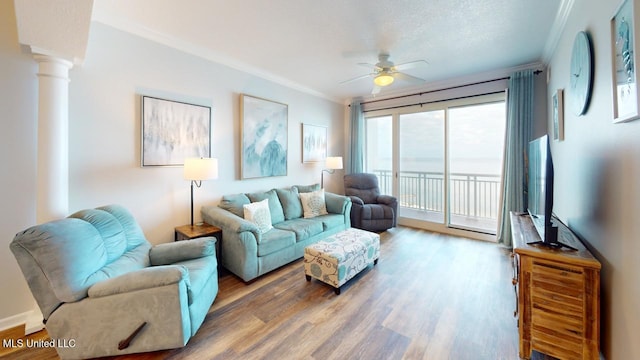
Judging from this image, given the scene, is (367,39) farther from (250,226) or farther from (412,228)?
(412,228)

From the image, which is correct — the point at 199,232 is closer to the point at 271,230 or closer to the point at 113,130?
the point at 271,230

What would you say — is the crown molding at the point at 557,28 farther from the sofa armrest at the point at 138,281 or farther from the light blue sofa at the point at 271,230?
the sofa armrest at the point at 138,281

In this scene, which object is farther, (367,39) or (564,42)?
(367,39)

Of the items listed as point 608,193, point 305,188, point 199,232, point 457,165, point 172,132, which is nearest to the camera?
point 608,193

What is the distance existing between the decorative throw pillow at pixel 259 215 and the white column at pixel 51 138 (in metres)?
1.56

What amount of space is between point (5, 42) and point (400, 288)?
393 cm

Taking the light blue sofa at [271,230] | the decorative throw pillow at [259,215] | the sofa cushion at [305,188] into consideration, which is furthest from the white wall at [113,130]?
the sofa cushion at [305,188]

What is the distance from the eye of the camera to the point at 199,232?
2.61 m

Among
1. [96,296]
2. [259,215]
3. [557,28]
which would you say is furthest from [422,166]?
[96,296]

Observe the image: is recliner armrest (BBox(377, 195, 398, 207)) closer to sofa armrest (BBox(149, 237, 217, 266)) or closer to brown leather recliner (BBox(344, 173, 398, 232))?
brown leather recliner (BBox(344, 173, 398, 232))

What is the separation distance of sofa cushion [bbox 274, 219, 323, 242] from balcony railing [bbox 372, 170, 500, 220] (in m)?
2.37

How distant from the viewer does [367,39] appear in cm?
270

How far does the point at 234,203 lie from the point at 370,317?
2.03m

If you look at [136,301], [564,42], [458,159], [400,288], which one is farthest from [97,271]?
[458,159]
